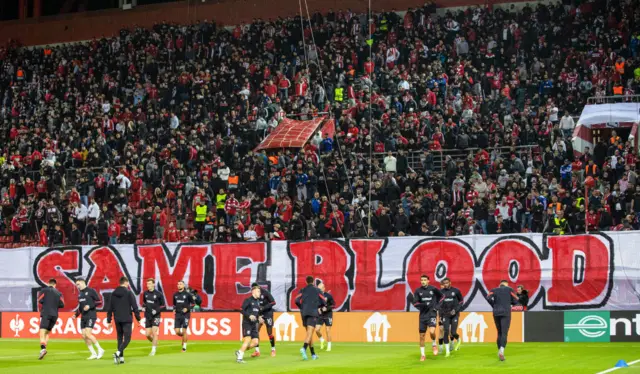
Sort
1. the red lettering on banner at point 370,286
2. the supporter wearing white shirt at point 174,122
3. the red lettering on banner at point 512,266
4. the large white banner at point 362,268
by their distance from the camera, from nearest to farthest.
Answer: the large white banner at point 362,268, the red lettering on banner at point 512,266, the red lettering on banner at point 370,286, the supporter wearing white shirt at point 174,122

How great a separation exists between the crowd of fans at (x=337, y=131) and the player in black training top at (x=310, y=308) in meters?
9.69

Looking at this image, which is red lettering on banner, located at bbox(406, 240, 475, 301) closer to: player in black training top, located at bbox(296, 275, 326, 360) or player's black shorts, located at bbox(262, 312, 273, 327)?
player's black shorts, located at bbox(262, 312, 273, 327)

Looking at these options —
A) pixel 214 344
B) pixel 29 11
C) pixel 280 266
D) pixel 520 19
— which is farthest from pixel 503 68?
pixel 29 11

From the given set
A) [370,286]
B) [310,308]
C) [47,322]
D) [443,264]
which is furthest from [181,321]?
[443,264]

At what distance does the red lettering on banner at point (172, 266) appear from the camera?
119ft

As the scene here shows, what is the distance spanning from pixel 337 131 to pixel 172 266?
1111 centimetres

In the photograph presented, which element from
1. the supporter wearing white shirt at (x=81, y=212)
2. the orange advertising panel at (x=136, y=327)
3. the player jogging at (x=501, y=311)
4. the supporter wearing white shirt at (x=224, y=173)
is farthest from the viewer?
the supporter wearing white shirt at (x=81, y=212)

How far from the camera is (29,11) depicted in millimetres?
68312

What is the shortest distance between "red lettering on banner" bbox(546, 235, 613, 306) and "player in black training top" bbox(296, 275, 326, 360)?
346 inches

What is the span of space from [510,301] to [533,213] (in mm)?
11020

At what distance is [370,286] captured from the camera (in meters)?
33.7

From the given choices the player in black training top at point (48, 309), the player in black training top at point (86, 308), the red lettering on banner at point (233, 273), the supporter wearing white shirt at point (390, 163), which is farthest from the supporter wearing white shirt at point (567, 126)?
the player in black training top at point (48, 309)

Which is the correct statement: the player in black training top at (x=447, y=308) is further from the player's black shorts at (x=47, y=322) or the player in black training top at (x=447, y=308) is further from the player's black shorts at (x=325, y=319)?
the player's black shorts at (x=47, y=322)

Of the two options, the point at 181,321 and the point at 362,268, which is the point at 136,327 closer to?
the point at 181,321
